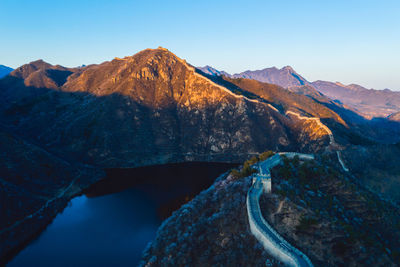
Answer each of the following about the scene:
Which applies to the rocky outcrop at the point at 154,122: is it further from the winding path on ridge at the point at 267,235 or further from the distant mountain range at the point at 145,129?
the winding path on ridge at the point at 267,235

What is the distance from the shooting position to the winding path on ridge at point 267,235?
123ft

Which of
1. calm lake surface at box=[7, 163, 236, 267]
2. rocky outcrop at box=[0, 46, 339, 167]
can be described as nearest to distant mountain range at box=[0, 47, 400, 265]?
rocky outcrop at box=[0, 46, 339, 167]

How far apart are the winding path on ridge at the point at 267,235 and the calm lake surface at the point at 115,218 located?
33.4 metres

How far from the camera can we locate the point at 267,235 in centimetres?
4175

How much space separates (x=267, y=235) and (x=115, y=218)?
56676mm

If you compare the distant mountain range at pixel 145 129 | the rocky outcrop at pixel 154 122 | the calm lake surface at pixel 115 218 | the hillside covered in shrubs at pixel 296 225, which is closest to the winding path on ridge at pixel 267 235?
the hillside covered in shrubs at pixel 296 225

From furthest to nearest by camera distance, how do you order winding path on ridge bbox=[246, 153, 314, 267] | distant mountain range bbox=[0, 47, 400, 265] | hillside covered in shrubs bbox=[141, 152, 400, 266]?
distant mountain range bbox=[0, 47, 400, 265]
hillside covered in shrubs bbox=[141, 152, 400, 266]
winding path on ridge bbox=[246, 153, 314, 267]

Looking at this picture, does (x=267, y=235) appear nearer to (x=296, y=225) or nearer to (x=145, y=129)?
(x=296, y=225)

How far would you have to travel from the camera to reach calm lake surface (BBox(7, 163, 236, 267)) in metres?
59.6

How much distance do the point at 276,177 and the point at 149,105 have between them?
398ft

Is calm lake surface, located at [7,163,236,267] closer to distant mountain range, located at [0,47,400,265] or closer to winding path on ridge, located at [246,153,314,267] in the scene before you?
distant mountain range, located at [0,47,400,265]

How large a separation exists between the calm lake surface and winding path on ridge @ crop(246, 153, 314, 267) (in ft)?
109

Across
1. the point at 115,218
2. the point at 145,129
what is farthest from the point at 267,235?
the point at 145,129

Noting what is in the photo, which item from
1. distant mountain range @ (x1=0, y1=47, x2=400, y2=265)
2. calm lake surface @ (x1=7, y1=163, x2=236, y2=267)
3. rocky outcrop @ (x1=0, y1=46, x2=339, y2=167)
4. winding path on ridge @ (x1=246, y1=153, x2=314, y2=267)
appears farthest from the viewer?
rocky outcrop @ (x1=0, y1=46, x2=339, y2=167)
